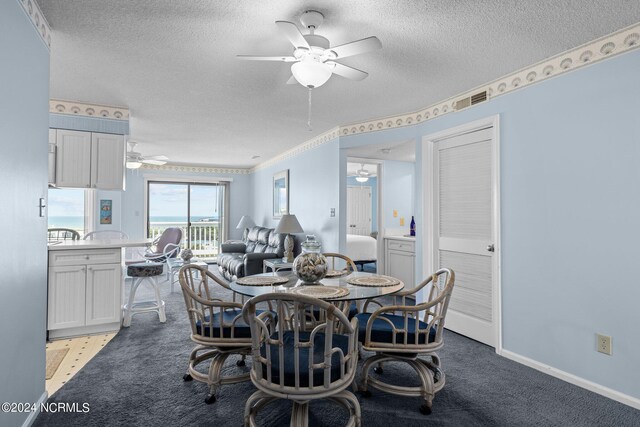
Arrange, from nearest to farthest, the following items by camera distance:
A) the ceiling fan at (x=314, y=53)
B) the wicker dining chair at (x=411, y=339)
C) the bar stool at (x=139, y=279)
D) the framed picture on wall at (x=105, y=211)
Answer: the ceiling fan at (x=314, y=53) → the wicker dining chair at (x=411, y=339) → the bar stool at (x=139, y=279) → the framed picture on wall at (x=105, y=211)

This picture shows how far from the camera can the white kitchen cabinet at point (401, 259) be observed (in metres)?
4.87

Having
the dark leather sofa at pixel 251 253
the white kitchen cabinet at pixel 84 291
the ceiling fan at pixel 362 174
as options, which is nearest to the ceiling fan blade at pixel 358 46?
the white kitchen cabinet at pixel 84 291

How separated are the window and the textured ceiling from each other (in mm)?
1719

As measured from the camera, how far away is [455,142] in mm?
3572

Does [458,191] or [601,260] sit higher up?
[458,191]

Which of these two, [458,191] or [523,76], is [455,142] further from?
[523,76]

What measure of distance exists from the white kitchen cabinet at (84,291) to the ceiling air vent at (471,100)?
3.73 m

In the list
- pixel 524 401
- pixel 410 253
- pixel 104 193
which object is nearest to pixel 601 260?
pixel 524 401

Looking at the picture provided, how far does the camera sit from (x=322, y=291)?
212 cm

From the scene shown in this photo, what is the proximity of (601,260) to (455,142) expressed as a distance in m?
1.69

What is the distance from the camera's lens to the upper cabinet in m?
3.65

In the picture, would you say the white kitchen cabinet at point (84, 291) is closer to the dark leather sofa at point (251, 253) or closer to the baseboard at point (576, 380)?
the dark leather sofa at point (251, 253)

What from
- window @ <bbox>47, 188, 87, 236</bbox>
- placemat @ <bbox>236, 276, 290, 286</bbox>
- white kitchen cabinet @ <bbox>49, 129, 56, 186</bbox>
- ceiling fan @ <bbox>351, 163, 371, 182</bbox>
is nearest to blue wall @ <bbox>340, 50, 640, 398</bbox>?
placemat @ <bbox>236, 276, 290, 286</bbox>

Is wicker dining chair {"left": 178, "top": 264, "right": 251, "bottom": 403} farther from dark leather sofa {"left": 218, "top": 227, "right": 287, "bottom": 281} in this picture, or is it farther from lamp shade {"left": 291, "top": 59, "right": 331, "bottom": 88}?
dark leather sofa {"left": 218, "top": 227, "right": 287, "bottom": 281}
